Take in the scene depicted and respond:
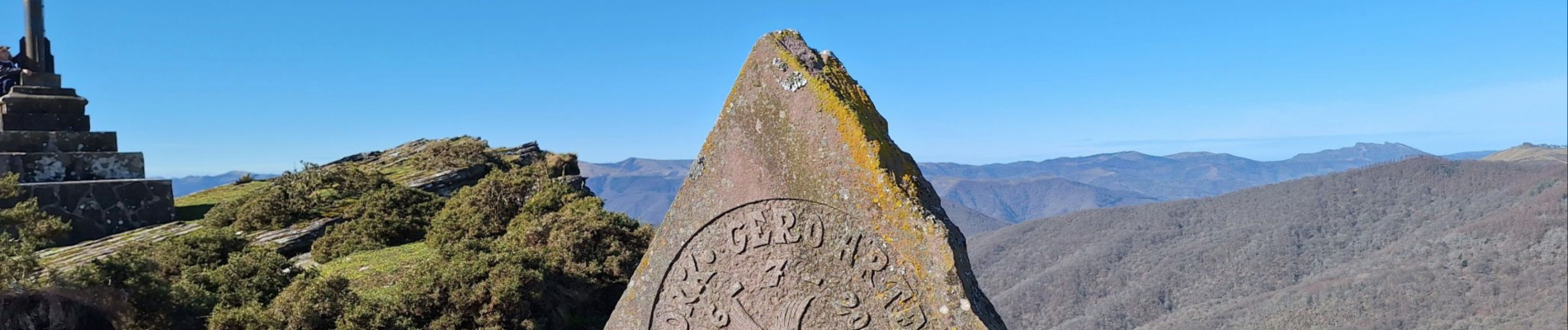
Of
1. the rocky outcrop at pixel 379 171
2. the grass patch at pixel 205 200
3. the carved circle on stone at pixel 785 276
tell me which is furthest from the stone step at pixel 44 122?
the carved circle on stone at pixel 785 276

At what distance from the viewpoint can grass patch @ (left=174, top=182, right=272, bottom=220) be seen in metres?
14.7

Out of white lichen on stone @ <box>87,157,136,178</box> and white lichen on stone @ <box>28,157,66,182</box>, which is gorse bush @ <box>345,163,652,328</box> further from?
white lichen on stone @ <box>28,157,66,182</box>

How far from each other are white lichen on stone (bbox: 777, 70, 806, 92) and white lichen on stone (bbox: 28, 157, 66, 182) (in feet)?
44.1

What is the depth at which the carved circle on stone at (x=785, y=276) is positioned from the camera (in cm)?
498

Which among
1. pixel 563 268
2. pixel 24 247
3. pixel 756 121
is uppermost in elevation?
pixel 756 121

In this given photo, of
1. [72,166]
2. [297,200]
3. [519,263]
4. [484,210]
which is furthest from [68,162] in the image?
[519,263]

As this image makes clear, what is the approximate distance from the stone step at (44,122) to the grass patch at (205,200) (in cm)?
190

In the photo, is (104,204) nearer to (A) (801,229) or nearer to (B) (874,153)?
(A) (801,229)

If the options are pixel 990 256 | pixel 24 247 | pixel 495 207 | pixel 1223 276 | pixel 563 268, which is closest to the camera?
pixel 24 247

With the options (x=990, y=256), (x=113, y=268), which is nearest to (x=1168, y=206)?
(x=990, y=256)

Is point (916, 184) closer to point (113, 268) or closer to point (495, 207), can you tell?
point (113, 268)

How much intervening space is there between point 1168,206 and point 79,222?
252 ft

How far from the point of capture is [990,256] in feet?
238

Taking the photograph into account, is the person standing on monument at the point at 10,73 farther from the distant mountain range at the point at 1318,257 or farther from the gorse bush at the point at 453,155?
the distant mountain range at the point at 1318,257
